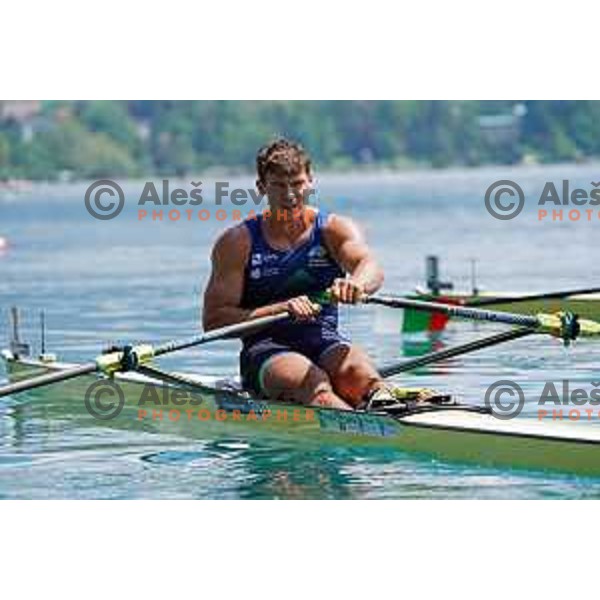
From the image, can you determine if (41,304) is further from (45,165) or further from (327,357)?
(45,165)

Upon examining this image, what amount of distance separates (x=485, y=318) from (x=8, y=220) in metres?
49.5

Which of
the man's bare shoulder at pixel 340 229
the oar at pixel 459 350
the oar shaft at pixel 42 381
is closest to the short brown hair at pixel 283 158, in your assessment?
the man's bare shoulder at pixel 340 229

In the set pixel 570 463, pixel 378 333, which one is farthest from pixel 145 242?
pixel 570 463

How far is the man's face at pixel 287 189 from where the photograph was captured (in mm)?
10250

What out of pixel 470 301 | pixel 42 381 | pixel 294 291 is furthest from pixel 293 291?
pixel 470 301

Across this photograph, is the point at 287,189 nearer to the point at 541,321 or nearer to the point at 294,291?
the point at 294,291

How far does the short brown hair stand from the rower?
12cm

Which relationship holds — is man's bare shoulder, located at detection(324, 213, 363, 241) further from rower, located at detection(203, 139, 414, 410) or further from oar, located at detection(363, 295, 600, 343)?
oar, located at detection(363, 295, 600, 343)

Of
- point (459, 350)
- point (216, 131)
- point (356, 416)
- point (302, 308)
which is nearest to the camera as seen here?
point (302, 308)

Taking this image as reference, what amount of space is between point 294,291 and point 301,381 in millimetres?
518

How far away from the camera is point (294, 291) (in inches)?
418

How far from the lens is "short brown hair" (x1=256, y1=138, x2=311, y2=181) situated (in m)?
10.2

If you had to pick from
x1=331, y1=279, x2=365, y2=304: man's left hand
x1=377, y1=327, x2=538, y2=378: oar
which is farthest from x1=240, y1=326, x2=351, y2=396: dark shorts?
x1=377, y1=327, x2=538, y2=378: oar

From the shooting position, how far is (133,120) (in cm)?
9094
